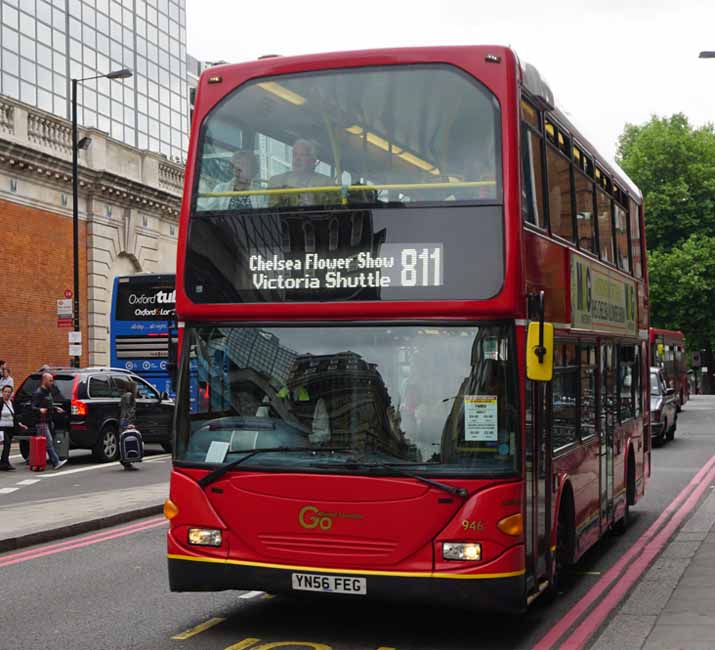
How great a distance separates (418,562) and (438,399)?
1000 mm

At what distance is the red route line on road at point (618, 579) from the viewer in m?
8.20

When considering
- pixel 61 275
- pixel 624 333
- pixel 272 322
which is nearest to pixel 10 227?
pixel 61 275

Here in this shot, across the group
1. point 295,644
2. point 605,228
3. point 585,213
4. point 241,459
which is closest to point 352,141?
point 241,459

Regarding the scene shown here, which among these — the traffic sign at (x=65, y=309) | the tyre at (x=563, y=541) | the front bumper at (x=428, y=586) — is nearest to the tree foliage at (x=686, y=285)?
the traffic sign at (x=65, y=309)

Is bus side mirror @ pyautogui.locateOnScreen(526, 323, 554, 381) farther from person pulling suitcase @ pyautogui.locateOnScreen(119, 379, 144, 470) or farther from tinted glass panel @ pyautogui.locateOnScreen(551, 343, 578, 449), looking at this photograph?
person pulling suitcase @ pyautogui.locateOnScreen(119, 379, 144, 470)

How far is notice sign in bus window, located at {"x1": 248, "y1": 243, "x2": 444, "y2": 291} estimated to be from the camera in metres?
7.77

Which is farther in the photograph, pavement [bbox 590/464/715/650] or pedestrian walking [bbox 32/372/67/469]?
pedestrian walking [bbox 32/372/67/469]

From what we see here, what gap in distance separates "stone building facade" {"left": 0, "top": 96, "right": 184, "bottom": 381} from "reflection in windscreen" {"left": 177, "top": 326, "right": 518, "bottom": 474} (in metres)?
23.9

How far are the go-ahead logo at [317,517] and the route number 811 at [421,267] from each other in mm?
1493

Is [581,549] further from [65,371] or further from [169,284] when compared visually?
[169,284]

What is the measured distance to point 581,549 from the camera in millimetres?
10078

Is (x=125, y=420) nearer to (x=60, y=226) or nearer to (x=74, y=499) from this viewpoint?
(x=74, y=499)

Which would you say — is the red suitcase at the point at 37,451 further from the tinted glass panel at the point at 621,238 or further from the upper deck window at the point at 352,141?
the upper deck window at the point at 352,141

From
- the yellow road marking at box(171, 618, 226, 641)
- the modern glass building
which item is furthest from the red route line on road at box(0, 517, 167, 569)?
the modern glass building
